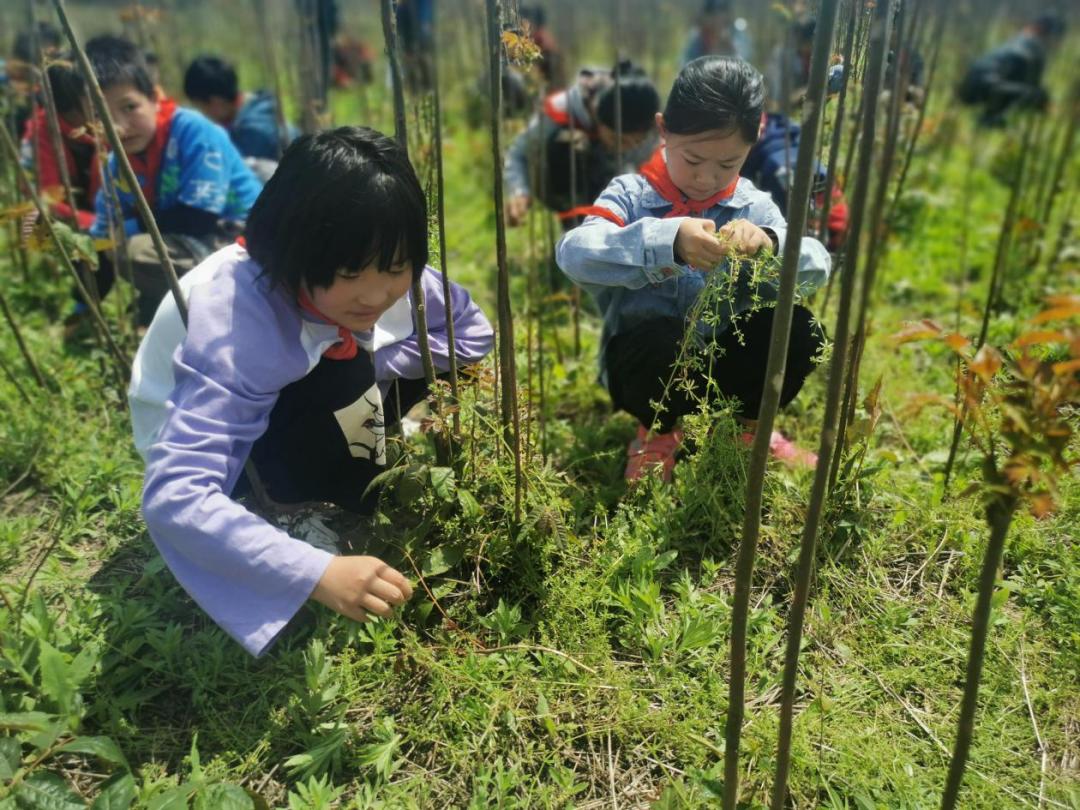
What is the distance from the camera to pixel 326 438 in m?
1.52

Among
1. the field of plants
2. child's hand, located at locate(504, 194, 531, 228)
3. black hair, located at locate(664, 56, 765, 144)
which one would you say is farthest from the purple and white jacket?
child's hand, located at locate(504, 194, 531, 228)

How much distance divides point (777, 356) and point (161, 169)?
7.22 feet

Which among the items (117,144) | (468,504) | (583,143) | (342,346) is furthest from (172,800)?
(583,143)

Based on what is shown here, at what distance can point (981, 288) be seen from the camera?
3.05m

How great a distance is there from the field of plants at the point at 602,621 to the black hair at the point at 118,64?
739 mm

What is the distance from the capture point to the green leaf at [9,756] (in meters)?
1.12

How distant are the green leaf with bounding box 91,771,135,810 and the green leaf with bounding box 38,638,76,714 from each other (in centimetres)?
15

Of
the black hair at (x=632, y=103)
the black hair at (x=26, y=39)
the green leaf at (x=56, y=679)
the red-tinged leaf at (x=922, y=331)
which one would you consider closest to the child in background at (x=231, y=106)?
the black hair at (x=26, y=39)

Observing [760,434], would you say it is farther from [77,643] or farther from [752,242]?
[77,643]

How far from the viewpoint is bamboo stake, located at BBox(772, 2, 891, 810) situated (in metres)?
0.78

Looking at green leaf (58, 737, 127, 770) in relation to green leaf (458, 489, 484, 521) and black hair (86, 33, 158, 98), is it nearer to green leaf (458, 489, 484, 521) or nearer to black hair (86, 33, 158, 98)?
green leaf (458, 489, 484, 521)

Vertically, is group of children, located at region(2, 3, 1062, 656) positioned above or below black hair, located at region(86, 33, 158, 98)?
below

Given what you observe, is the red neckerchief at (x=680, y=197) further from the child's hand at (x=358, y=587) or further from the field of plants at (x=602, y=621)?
the child's hand at (x=358, y=587)

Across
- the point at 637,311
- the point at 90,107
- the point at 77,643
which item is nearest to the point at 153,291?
the point at 90,107
